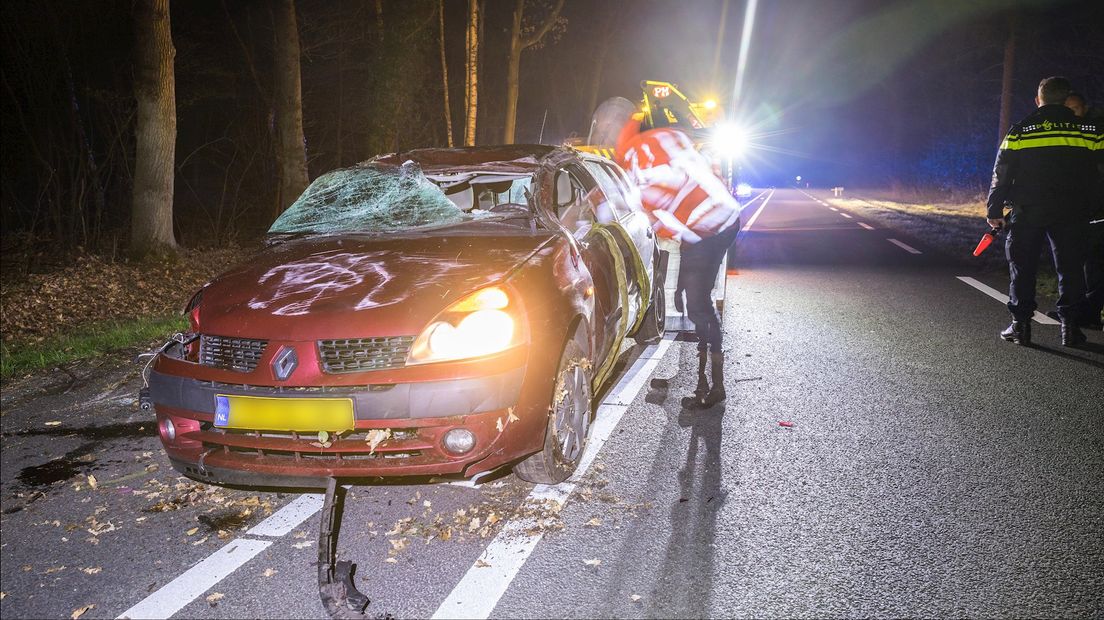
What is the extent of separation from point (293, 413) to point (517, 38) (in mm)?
22937

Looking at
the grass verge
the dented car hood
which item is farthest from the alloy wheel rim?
the grass verge

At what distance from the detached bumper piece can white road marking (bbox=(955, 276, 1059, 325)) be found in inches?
264

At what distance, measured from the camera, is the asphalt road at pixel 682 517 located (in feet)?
8.72

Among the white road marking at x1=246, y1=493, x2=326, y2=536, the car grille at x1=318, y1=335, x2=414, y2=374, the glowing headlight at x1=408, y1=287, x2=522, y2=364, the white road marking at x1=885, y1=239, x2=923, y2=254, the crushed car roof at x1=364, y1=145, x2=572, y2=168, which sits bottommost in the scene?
the white road marking at x1=246, y1=493, x2=326, y2=536

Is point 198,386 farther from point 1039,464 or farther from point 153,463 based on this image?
point 1039,464

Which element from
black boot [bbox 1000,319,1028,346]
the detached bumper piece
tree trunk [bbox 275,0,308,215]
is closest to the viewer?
the detached bumper piece

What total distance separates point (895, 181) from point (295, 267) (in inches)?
1937

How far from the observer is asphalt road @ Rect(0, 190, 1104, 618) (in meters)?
2.66

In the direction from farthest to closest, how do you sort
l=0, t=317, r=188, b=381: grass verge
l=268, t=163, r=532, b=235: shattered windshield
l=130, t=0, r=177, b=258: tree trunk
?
l=130, t=0, r=177, b=258: tree trunk
l=0, t=317, r=188, b=381: grass verge
l=268, t=163, r=532, b=235: shattered windshield

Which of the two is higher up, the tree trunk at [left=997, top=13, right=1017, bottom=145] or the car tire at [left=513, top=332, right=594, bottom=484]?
the tree trunk at [left=997, top=13, right=1017, bottom=145]

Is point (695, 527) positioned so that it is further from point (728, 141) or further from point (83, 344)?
point (728, 141)

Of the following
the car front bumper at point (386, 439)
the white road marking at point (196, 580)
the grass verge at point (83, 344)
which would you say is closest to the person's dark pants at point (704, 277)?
the car front bumper at point (386, 439)

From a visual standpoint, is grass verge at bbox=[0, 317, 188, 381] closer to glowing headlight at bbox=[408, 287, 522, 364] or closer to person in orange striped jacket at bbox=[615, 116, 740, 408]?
glowing headlight at bbox=[408, 287, 522, 364]

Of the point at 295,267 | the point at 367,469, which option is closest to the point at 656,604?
the point at 367,469
